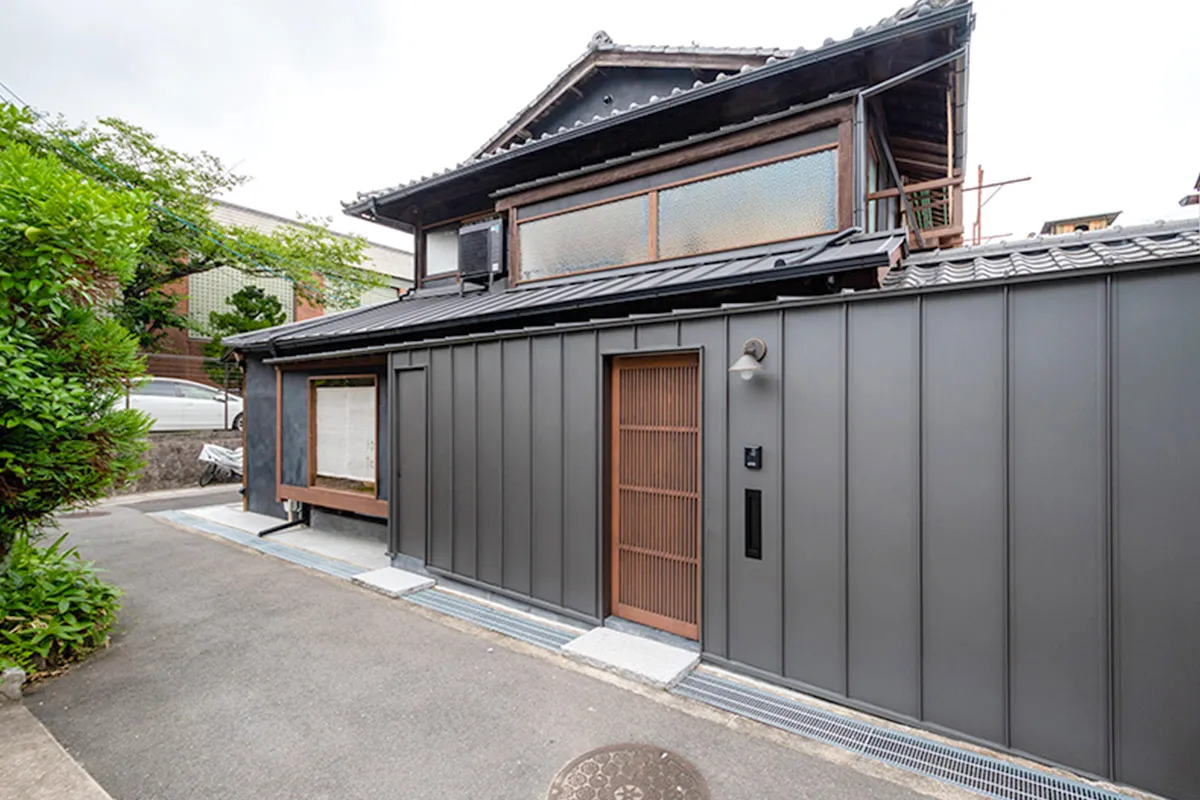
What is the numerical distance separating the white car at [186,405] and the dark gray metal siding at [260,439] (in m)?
4.28

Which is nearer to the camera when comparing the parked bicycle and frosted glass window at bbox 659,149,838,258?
frosted glass window at bbox 659,149,838,258

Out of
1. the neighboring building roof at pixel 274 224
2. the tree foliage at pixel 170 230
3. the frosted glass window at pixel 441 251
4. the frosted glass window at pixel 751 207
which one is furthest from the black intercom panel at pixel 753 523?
the neighboring building roof at pixel 274 224

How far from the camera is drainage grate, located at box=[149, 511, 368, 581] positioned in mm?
5609

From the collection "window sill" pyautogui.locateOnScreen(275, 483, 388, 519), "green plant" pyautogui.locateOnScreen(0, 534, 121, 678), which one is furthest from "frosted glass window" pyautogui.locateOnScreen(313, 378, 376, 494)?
"green plant" pyautogui.locateOnScreen(0, 534, 121, 678)

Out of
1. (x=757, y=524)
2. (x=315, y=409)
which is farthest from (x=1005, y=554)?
(x=315, y=409)

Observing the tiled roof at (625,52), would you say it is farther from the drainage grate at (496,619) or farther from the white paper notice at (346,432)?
the drainage grate at (496,619)

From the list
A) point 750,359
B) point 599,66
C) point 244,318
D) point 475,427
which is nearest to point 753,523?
point 750,359

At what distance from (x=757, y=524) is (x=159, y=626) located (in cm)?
476

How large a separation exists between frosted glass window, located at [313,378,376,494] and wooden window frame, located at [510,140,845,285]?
2.60 meters

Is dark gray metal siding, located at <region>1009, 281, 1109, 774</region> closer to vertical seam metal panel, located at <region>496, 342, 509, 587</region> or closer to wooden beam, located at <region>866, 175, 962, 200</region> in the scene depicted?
wooden beam, located at <region>866, 175, 962, 200</region>

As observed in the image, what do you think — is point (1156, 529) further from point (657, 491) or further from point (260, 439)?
point (260, 439)

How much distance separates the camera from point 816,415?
309cm

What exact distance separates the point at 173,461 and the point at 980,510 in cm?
1381

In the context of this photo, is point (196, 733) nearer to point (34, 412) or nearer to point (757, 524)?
point (34, 412)
